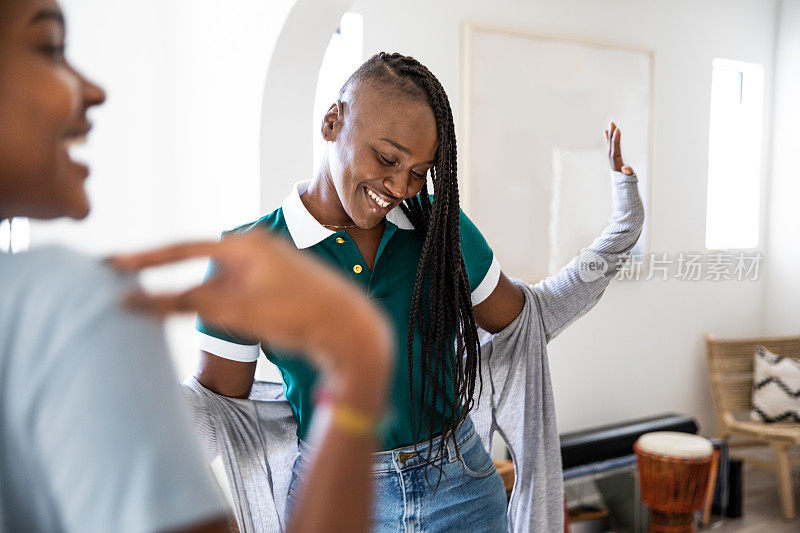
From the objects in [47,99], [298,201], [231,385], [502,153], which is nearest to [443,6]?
[502,153]

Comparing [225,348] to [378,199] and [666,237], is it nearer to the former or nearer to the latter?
[378,199]

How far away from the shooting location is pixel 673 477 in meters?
3.29

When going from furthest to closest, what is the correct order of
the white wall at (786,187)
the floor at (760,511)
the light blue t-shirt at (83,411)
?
1. the white wall at (786,187)
2. the floor at (760,511)
3. the light blue t-shirt at (83,411)

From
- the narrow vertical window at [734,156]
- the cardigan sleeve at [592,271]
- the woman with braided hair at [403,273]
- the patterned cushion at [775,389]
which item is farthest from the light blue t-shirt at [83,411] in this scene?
the narrow vertical window at [734,156]

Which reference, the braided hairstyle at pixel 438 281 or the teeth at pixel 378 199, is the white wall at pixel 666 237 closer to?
the braided hairstyle at pixel 438 281

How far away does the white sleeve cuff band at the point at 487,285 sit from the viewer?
1.40 m

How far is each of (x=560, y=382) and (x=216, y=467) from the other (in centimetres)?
230

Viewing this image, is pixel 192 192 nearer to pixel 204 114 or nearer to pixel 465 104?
pixel 204 114

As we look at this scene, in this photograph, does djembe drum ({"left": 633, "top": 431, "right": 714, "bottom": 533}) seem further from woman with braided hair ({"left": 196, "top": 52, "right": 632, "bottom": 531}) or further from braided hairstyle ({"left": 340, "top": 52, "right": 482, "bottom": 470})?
braided hairstyle ({"left": 340, "top": 52, "right": 482, "bottom": 470})

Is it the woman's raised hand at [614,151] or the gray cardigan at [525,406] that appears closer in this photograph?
the gray cardigan at [525,406]

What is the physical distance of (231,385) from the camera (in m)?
1.26

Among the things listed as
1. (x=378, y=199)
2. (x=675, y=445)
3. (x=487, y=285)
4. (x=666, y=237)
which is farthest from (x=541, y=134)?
(x=378, y=199)

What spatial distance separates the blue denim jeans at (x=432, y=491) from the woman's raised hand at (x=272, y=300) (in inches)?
35.3

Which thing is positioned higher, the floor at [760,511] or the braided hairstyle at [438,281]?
the braided hairstyle at [438,281]
